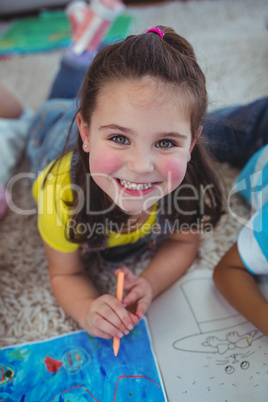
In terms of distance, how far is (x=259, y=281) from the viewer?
2.03ft

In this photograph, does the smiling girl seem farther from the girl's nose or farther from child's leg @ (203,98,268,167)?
child's leg @ (203,98,268,167)

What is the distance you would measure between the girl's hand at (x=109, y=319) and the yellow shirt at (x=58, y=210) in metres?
0.12

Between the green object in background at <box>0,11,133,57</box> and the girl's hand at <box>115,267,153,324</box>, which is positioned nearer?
the girl's hand at <box>115,267,153,324</box>

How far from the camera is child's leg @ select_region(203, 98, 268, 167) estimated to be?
0.81 metres

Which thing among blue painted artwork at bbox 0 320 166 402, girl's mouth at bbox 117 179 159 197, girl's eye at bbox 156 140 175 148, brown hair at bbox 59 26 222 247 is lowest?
blue painted artwork at bbox 0 320 166 402

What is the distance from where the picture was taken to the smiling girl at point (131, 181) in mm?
436

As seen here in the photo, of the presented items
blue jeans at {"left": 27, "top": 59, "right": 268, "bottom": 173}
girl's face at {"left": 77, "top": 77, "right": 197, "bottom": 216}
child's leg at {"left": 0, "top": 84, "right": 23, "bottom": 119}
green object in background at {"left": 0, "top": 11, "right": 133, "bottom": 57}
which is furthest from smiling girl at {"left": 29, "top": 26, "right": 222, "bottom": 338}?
green object in background at {"left": 0, "top": 11, "right": 133, "bottom": 57}

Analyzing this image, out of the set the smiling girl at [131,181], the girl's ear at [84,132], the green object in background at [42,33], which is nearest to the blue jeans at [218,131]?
the smiling girl at [131,181]

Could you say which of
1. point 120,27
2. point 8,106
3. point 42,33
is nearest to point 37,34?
point 42,33

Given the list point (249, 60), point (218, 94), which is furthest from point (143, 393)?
point (249, 60)

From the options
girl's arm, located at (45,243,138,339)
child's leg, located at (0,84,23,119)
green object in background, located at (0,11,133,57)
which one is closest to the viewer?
girl's arm, located at (45,243,138,339)

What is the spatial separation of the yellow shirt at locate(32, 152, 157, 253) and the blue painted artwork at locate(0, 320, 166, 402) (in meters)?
0.16

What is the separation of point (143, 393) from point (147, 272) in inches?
7.9

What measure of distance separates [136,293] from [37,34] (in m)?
1.23
